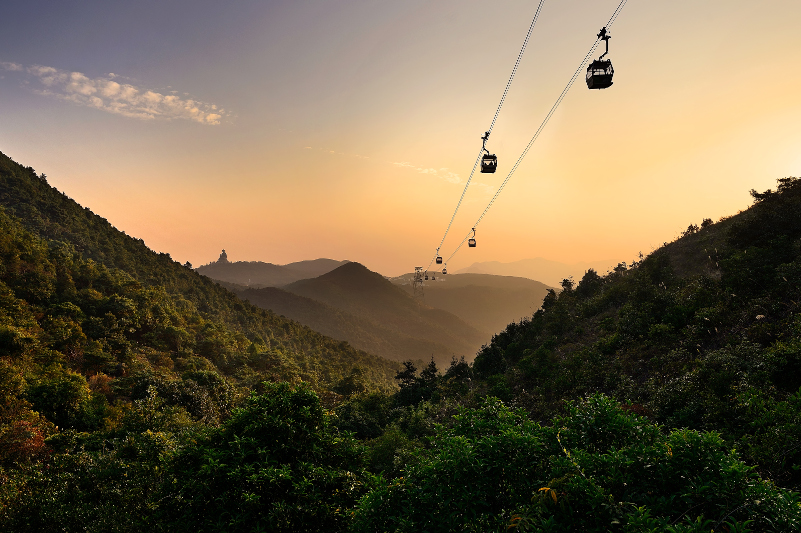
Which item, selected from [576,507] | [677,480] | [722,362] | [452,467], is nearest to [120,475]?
[452,467]

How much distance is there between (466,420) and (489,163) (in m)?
16.0

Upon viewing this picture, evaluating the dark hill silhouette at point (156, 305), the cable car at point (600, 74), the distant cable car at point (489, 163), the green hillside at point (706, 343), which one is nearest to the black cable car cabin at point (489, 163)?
the distant cable car at point (489, 163)

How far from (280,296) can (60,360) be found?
6262 inches


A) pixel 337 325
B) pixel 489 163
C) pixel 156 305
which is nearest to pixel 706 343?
pixel 489 163

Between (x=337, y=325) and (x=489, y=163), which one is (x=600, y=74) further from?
(x=337, y=325)

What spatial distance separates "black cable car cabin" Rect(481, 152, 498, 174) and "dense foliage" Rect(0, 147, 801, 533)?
1378cm

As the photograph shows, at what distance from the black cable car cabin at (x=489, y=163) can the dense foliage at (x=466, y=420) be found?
13.8 metres

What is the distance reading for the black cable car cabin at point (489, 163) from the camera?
2028 cm

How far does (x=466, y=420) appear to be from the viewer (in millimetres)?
8383

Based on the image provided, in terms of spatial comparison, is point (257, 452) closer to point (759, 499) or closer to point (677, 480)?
point (677, 480)

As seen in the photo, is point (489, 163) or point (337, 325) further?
point (337, 325)

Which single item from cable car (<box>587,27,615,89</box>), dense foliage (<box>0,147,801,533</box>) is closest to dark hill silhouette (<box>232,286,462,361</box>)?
dense foliage (<box>0,147,801,533</box>)

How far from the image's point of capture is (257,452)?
357 inches

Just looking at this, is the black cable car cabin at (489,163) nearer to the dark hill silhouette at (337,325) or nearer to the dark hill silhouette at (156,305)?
the dark hill silhouette at (156,305)
